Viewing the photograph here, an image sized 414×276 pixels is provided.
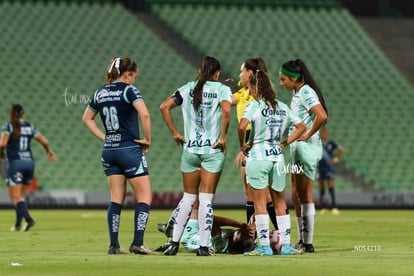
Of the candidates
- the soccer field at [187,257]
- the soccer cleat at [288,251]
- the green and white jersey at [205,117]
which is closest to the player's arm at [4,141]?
the soccer field at [187,257]

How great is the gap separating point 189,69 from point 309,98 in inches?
872

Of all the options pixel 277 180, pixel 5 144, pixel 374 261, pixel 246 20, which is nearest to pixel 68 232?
pixel 5 144

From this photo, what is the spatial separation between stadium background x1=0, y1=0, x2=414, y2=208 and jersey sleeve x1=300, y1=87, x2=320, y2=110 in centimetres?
1676

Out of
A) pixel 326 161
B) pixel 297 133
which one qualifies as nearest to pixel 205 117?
pixel 297 133

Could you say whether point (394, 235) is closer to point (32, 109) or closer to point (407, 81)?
point (32, 109)

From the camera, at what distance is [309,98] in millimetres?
12781

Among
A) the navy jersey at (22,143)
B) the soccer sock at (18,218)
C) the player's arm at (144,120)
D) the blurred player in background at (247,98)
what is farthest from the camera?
the navy jersey at (22,143)

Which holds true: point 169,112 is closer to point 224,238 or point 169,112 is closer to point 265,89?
point 265,89

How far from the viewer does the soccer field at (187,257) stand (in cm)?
1007

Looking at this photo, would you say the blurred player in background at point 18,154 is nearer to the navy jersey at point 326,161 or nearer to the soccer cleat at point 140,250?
the soccer cleat at point 140,250

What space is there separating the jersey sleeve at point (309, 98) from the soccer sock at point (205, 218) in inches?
71.1

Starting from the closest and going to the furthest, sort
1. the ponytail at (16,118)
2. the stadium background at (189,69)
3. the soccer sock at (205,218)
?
1. the soccer sock at (205,218)
2. the ponytail at (16,118)
3. the stadium background at (189,69)

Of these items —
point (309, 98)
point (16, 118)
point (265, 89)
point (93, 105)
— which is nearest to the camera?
point (265, 89)

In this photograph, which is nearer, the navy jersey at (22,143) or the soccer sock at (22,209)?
the soccer sock at (22,209)
